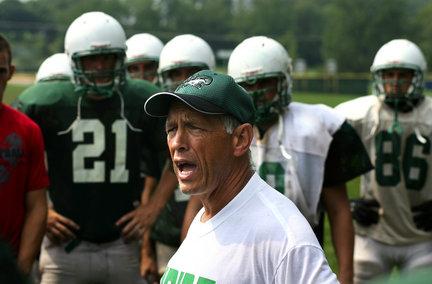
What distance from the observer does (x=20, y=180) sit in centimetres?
438

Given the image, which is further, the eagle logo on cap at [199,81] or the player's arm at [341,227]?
the player's arm at [341,227]

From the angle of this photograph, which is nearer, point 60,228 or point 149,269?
point 60,228

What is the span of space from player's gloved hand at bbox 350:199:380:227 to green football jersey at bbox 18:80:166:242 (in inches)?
60.6

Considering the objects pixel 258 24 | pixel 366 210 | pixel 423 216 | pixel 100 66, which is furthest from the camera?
pixel 258 24

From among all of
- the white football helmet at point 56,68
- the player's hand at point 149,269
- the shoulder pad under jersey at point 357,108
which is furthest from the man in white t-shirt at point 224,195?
the white football helmet at point 56,68

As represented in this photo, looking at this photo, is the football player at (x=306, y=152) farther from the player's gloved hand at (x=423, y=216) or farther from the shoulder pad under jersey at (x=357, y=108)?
the player's gloved hand at (x=423, y=216)

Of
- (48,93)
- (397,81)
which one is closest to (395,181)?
(397,81)

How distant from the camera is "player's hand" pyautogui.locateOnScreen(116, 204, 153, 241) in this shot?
5.05 m

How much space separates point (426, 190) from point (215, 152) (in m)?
Answer: 3.53

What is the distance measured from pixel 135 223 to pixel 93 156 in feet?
1.48

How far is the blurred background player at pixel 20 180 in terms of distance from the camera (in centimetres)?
432

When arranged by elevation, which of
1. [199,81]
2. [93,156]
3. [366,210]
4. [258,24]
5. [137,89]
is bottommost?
[258,24]

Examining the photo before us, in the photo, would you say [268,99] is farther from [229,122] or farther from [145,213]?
[229,122]

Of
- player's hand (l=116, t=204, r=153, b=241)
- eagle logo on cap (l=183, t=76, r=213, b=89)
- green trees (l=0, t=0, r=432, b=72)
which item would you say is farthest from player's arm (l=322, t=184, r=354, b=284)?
green trees (l=0, t=0, r=432, b=72)
